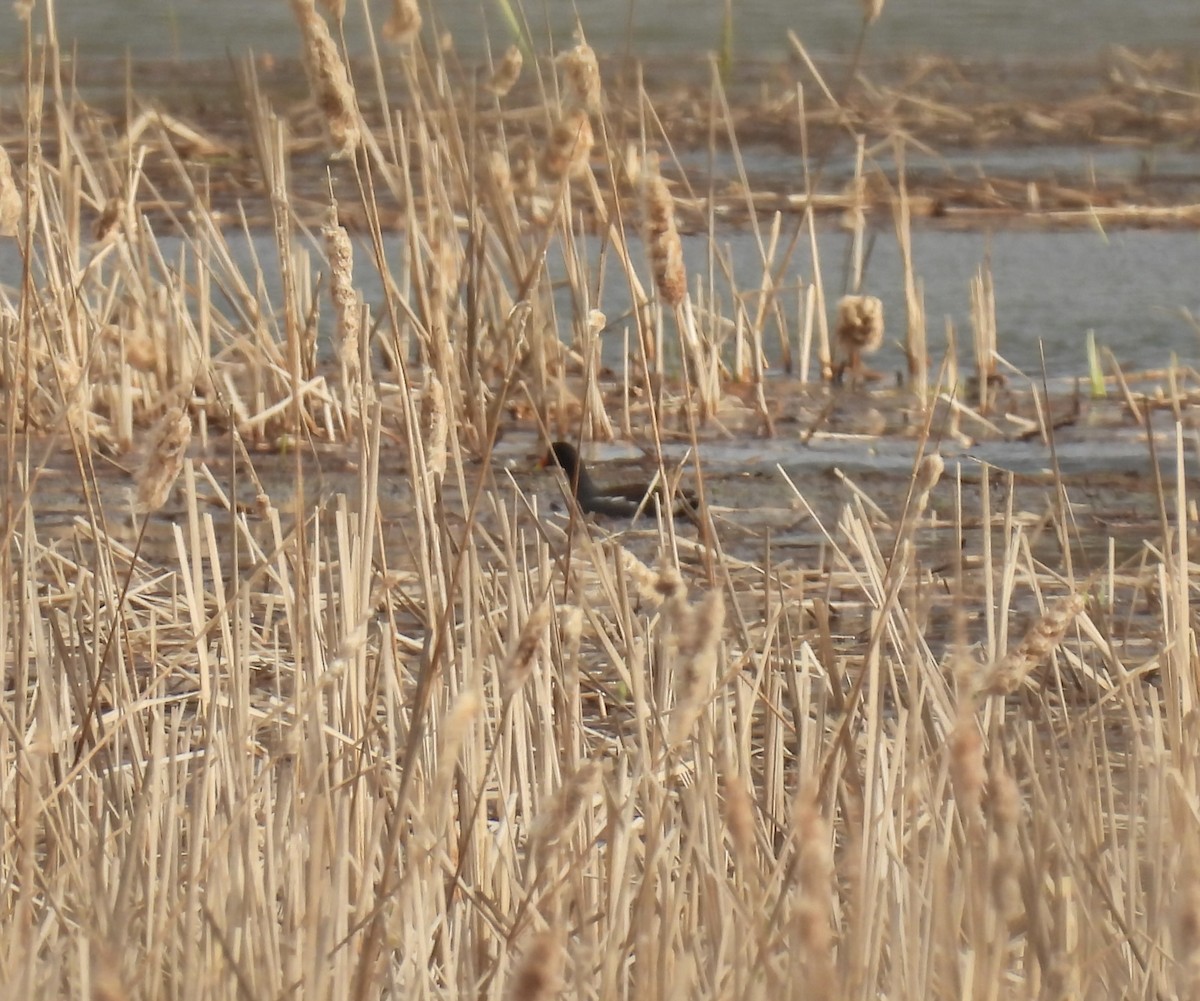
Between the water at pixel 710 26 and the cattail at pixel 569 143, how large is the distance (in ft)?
28.8

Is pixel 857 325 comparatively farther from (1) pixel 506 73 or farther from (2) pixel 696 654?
(2) pixel 696 654

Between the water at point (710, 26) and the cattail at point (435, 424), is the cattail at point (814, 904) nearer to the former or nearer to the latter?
the cattail at point (435, 424)

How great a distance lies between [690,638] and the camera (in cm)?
138

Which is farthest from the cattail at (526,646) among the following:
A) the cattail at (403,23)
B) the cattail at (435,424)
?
the cattail at (403,23)

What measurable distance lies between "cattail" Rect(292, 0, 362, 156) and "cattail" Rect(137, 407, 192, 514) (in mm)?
277

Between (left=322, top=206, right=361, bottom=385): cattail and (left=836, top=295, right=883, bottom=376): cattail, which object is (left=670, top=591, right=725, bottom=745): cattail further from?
(left=836, top=295, right=883, bottom=376): cattail

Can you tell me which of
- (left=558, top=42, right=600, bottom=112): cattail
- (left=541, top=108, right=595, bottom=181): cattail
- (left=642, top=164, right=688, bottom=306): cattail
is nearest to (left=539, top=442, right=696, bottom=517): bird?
(left=541, top=108, right=595, bottom=181): cattail

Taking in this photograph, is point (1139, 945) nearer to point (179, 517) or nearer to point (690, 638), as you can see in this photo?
point (690, 638)

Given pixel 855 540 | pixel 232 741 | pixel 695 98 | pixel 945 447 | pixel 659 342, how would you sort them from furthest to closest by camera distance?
1. pixel 695 98
2. pixel 945 447
3. pixel 659 342
4. pixel 855 540
5. pixel 232 741

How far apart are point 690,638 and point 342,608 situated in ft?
2.74

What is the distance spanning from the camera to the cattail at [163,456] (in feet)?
5.75

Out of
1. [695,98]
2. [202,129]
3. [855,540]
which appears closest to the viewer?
[855,540]

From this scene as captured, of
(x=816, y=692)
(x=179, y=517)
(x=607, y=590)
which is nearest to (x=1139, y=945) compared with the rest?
(x=607, y=590)

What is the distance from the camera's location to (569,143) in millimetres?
2502
